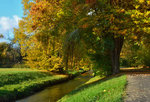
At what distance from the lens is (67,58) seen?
43.2 ft

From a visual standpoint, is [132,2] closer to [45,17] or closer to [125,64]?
[45,17]

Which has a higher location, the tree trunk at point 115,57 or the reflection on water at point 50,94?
the tree trunk at point 115,57

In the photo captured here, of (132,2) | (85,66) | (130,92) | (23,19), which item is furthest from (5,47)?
(130,92)

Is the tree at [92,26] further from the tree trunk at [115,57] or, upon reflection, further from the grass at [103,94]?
the grass at [103,94]

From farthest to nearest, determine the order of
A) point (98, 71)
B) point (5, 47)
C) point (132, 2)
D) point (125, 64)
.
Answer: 1. point (5, 47)
2. point (125, 64)
3. point (98, 71)
4. point (132, 2)

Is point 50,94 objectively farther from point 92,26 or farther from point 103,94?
point 103,94

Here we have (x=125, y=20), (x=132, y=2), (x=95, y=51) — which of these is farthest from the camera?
(x=95, y=51)

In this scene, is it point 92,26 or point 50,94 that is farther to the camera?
point 50,94

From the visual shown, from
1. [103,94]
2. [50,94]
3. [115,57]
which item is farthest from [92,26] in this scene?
[103,94]

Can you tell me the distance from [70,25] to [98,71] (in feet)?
18.3

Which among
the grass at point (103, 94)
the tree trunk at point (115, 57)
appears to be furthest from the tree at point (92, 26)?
the grass at point (103, 94)

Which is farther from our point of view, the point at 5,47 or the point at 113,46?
the point at 5,47

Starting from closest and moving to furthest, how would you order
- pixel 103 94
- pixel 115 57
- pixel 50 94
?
pixel 103 94 < pixel 50 94 < pixel 115 57

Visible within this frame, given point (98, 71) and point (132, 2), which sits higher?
point (132, 2)
